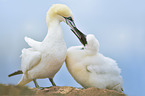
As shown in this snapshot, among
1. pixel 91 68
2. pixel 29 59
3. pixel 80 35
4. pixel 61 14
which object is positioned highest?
pixel 61 14

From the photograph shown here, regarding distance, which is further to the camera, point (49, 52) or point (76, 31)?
point (76, 31)

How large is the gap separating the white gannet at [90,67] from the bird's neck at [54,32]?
27 cm

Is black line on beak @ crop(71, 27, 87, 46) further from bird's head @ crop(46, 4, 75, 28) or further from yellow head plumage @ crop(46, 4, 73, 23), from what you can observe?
yellow head plumage @ crop(46, 4, 73, 23)

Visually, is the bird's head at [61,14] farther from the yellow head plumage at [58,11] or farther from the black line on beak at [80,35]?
the black line on beak at [80,35]

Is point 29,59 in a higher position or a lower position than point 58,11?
lower

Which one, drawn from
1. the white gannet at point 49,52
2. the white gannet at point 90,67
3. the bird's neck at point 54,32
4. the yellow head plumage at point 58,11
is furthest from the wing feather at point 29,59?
the yellow head plumage at point 58,11

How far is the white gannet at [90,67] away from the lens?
435 centimetres

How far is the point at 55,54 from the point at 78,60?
48 centimetres

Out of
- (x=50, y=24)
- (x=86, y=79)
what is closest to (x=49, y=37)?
(x=50, y=24)

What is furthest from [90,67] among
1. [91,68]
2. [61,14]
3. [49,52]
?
[61,14]

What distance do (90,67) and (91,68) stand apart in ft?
0.08

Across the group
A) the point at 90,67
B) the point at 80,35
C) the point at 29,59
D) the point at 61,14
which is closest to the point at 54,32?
the point at 61,14

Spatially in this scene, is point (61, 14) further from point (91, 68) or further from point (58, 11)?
point (91, 68)

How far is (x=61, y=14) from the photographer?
171 inches
